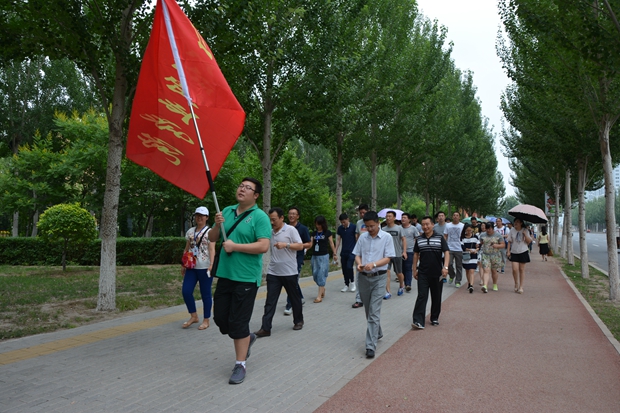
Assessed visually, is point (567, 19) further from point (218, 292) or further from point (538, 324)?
point (218, 292)

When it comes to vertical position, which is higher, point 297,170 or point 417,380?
point 297,170

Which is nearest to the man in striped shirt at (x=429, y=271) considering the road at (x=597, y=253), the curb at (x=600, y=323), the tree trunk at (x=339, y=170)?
the curb at (x=600, y=323)

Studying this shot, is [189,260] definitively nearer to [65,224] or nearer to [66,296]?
[66,296]

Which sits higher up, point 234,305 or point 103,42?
point 103,42

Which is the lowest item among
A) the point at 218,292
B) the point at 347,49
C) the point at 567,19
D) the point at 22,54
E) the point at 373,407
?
the point at 373,407

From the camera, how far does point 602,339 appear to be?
6770mm

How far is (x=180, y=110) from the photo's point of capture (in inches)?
190

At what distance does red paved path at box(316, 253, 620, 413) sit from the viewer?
4.25 metres

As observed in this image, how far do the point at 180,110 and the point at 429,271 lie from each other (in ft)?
15.0

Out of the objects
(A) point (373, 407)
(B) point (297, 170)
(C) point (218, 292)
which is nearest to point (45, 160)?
(B) point (297, 170)

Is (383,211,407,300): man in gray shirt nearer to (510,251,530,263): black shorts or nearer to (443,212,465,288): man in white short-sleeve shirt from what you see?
(443,212,465,288): man in white short-sleeve shirt

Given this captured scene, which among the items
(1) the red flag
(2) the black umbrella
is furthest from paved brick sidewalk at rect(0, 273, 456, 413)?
(2) the black umbrella

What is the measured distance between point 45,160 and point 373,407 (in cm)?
2536

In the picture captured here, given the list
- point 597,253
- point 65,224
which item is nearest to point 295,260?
point 65,224
